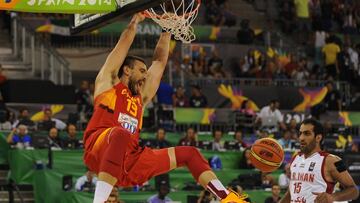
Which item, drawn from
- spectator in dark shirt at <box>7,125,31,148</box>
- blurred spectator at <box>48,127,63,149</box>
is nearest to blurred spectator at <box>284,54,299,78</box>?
blurred spectator at <box>48,127,63,149</box>

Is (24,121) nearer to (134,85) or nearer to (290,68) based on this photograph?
(134,85)

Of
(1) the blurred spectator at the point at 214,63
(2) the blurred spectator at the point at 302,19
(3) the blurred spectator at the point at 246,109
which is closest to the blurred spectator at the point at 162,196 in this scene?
(3) the blurred spectator at the point at 246,109

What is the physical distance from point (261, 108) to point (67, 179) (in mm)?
9506

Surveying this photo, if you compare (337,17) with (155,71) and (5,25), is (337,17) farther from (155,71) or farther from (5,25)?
(155,71)

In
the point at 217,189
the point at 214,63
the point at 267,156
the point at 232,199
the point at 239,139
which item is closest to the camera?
the point at 232,199

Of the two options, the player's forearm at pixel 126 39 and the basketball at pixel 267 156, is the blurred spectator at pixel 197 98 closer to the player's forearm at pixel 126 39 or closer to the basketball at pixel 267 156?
the basketball at pixel 267 156

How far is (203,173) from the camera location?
8656 mm

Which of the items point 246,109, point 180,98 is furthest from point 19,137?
point 246,109

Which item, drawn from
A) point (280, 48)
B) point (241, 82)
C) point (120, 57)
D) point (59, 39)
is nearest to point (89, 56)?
point (59, 39)

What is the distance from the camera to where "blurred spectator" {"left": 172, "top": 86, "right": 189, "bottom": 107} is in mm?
22391

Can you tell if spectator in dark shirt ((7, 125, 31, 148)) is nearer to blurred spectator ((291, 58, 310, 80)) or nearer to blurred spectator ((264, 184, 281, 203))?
blurred spectator ((264, 184, 281, 203))

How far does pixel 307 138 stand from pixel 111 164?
10.7 ft

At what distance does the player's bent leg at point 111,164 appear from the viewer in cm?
830

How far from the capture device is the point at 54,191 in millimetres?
16219
